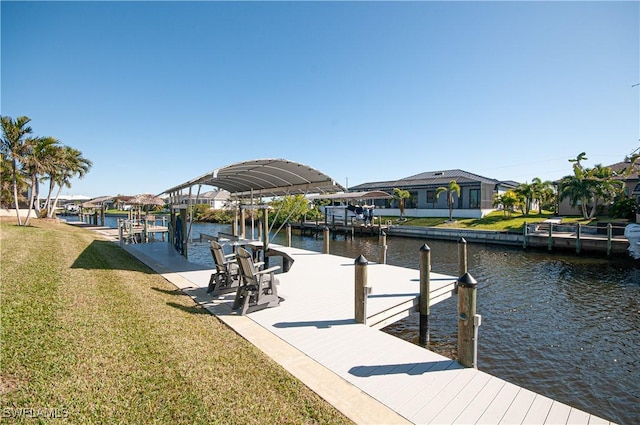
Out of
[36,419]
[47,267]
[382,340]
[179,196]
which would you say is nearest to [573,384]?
[382,340]

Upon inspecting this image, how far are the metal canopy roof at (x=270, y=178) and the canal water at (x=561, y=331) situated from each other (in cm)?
401

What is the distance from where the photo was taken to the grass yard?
2967mm

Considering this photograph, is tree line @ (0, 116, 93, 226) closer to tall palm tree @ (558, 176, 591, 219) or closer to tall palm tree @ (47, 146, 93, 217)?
tall palm tree @ (47, 146, 93, 217)

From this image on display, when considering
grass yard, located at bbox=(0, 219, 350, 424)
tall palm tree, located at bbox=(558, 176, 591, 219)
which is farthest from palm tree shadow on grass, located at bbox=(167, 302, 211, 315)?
tall palm tree, located at bbox=(558, 176, 591, 219)

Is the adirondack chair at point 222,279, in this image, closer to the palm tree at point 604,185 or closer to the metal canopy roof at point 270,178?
the metal canopy roof at point 270,178

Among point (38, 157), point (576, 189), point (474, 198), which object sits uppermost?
point (38, 157)

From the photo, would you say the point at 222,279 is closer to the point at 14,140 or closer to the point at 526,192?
the point at 14,140

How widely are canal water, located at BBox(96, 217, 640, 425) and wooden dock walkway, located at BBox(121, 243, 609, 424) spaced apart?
1.49 meters

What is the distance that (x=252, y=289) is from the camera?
19.5 ft

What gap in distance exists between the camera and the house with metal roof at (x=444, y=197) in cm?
3259

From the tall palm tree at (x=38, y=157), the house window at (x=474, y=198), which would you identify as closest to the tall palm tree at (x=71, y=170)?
the tall palm tree at (x=38, y=157)

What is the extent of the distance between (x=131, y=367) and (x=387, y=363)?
307cm

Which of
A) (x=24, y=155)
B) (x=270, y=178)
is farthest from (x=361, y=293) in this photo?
(x=24, y=155)

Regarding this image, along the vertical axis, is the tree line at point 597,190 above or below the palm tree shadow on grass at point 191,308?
above
